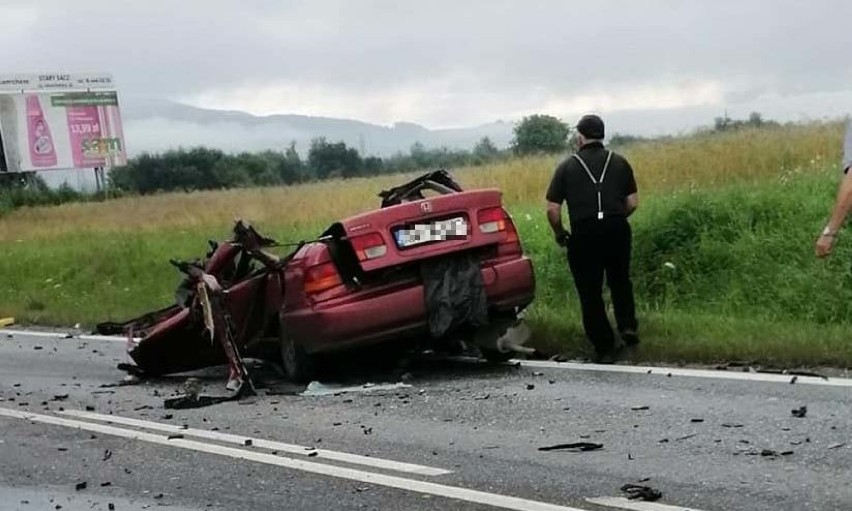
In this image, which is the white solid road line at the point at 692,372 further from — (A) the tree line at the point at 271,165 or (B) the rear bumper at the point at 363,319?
(A) the tree line at the point at 271,165

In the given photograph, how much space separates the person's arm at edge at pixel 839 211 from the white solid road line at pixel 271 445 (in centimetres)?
241

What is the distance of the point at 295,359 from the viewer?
8109 mm

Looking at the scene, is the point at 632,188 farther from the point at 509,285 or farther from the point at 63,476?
the point at 63,476

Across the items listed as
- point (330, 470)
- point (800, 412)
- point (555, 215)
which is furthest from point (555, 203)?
point (330, 470)

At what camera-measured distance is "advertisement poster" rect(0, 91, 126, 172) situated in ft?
160

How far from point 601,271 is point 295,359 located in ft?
7.30

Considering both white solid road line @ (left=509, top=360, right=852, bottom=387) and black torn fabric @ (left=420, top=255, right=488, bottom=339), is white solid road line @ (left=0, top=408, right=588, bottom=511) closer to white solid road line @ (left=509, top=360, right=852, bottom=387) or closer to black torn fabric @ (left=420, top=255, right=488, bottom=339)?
black torn fabric @ (left=420, top=255, right=488, bottom=339)

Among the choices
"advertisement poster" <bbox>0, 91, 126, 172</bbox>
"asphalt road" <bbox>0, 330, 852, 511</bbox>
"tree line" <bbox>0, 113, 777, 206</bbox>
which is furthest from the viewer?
"advertisement poster" <bbox>0, 91, 126, 172</bbox>

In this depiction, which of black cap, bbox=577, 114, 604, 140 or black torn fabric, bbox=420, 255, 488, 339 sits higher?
black cap, bbox=577, 114, 604, 140

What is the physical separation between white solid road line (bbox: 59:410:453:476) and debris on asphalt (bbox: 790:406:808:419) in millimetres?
1888

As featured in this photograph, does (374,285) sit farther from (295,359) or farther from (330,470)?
(330,470)

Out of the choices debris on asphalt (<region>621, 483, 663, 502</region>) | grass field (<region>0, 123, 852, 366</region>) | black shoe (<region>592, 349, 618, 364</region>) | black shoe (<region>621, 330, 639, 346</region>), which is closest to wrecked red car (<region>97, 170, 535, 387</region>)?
black shoe (<region>592, 349, 618, 364</region>)

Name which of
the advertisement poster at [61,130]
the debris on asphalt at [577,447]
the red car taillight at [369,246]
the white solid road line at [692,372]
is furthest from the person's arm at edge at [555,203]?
the advertisement poster at [61,130]

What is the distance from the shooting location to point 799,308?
30.6 feet
